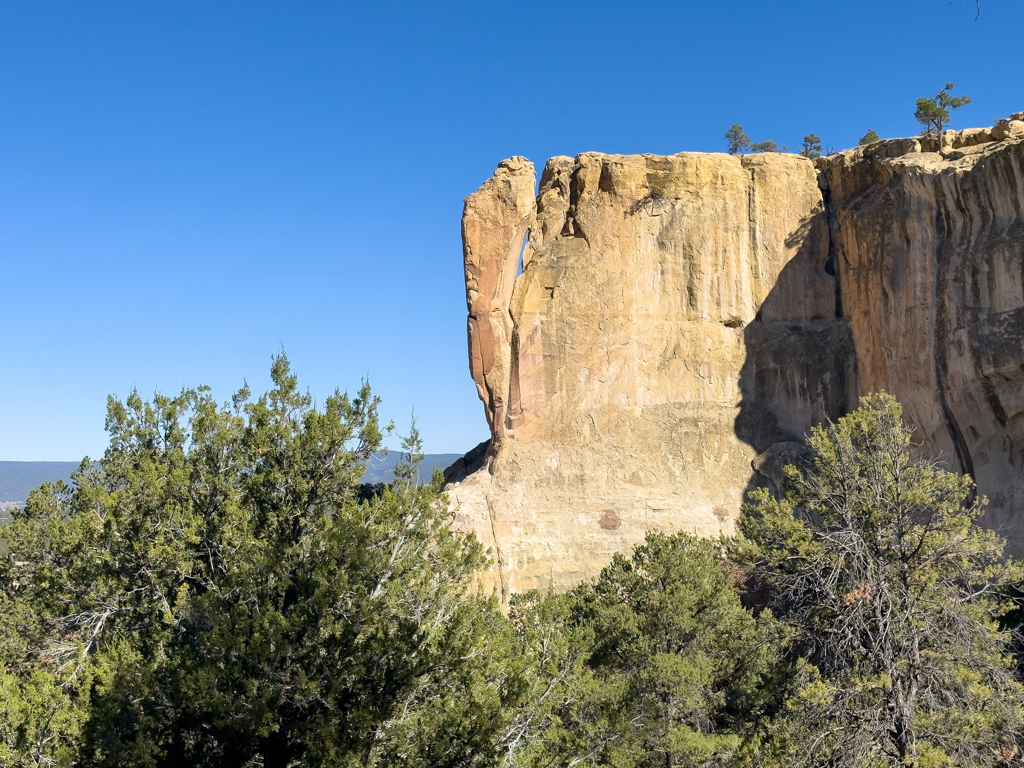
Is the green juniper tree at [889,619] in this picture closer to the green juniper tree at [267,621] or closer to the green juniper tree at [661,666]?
the green juniper tree at [661,666]

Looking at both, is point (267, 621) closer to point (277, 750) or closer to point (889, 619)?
point (277, 750)

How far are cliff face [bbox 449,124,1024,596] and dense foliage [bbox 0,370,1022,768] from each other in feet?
47.2

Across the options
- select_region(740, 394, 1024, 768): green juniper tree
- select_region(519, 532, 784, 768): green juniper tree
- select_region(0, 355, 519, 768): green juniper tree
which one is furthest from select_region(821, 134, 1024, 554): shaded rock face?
select_region(0, 355, 519, 768): green juniper tree

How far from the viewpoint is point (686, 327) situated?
36719 mm

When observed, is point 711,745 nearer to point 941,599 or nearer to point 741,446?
point 941,599

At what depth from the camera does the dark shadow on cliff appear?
35688 mm

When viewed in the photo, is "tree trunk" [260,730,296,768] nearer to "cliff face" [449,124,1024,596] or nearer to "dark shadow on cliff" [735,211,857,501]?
"cliff face" [449,124,1024,596]

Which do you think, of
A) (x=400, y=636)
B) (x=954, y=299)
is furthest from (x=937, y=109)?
(x=400, y=636)

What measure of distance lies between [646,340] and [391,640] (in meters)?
25.1

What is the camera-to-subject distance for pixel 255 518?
15.6 meters

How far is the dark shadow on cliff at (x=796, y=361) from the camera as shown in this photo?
35688mm

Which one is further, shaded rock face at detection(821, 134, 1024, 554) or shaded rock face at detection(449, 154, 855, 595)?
shaded rock face at detection(449, 154, 855, 595)

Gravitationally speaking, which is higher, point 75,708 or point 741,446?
point 741,446

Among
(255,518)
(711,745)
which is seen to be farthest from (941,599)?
(255,518)
